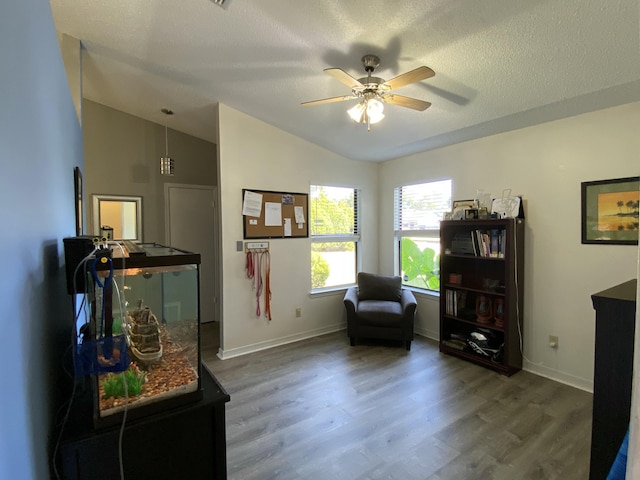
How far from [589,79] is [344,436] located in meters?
3.04

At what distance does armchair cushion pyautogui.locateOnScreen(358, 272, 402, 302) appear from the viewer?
405 cm

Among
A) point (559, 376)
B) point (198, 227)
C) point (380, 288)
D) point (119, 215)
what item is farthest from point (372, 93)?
point (119, 215)

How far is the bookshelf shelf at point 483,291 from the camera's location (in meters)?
3.01

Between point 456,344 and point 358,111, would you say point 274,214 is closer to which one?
point 358,111

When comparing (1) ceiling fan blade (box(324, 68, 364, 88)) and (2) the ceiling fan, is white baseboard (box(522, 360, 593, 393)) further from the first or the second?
(1) ceiling fan blade (box(324, 68, 364, 88))

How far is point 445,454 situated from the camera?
6.44 ft

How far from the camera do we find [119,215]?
4.09 metres

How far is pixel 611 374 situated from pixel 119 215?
4.81 meters

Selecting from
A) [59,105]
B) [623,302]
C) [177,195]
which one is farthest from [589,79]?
[177,195]

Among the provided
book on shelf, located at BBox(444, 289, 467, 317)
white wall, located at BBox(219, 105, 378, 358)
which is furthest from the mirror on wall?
book on shelf, located at BBox(444, 289, 467, 317)

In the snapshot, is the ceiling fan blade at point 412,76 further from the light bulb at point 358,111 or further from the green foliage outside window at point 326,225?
the green foliage outside window at point 326,225

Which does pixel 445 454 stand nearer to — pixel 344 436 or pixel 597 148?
pixel 344 436

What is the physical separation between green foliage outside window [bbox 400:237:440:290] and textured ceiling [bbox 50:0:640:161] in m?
1.56

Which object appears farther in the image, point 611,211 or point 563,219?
point 563,219
